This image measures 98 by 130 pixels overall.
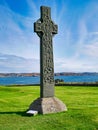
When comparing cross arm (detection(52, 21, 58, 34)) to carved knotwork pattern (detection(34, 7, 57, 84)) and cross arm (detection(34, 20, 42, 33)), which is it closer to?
carved knotwork pattern (detection(34, 7, 57, 84))

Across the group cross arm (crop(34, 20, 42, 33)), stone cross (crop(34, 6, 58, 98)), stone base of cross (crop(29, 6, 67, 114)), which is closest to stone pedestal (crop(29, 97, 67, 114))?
stone base of cross (crop(29, 6, 67, 114))

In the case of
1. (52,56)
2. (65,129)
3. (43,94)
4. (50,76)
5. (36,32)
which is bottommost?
(65,129)

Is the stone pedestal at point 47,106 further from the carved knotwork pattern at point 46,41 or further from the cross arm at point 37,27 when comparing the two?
the cross arm at point 37,27

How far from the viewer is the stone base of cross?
15.2 metres

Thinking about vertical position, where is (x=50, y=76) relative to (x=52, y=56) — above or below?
below

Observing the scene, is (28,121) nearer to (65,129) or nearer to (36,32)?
(65,129)

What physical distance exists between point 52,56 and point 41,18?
7.15ft

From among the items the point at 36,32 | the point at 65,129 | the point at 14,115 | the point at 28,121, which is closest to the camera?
the point at 65,129

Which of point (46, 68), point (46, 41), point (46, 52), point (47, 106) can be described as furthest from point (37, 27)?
point (47, 106)

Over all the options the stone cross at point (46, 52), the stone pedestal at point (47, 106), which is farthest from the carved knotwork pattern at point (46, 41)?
the stone pedestal at point (47, 106)

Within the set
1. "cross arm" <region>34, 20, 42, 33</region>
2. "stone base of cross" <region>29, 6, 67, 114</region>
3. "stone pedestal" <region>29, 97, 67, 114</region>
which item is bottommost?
"stone pedestal" <region>29, 97, 67, 114</region>

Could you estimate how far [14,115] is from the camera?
1453 cm

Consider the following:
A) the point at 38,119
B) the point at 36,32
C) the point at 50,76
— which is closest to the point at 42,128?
the point at 38,119

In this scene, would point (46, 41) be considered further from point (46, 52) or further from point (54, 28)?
point (54, 28)
